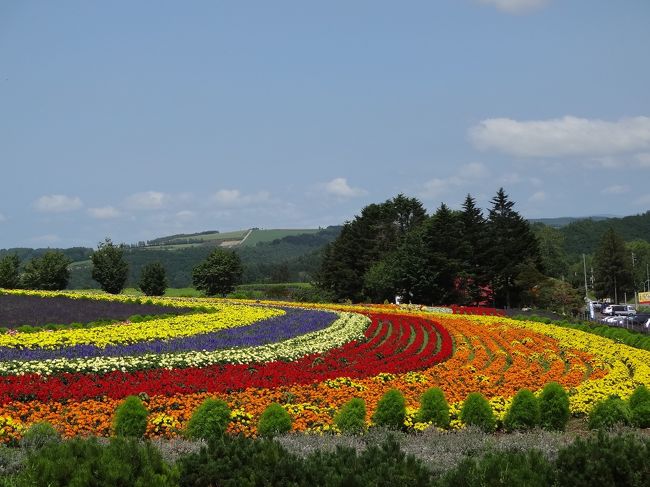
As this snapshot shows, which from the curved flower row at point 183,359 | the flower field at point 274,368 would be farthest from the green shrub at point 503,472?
the curved flower row at point 183,359

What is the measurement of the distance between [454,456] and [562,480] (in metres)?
2.05

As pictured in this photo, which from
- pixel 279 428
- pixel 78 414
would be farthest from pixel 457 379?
pixel 78 414

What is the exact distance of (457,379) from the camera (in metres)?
17.3

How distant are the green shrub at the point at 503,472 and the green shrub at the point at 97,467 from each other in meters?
2.89

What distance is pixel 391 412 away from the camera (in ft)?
39.7

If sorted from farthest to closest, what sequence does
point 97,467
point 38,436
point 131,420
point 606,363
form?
point 606,363
point 131,420
point 38,436
point 97,467

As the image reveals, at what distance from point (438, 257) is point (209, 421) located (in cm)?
4521

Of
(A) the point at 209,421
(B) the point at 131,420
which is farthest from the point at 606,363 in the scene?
(B) the point at 131,420

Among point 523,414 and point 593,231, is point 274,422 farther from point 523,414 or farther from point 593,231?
point 593,231

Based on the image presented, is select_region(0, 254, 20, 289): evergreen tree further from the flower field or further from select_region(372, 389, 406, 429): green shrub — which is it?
select_region(372, 389, 406, 429): green shrub

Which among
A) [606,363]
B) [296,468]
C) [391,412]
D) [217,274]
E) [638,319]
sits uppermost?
[217,274]

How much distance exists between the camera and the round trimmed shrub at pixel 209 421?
11141 mm

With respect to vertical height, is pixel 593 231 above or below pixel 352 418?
above

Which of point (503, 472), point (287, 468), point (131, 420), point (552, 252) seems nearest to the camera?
point (503, 472)
